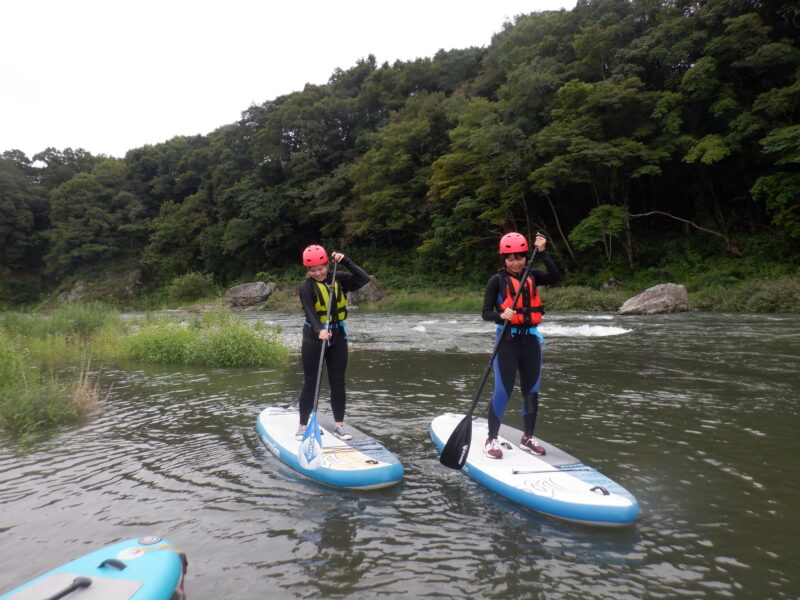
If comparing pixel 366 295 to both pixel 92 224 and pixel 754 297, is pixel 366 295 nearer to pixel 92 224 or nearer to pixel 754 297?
pixel 754 297

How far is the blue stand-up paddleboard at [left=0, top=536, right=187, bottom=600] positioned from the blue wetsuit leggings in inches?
110

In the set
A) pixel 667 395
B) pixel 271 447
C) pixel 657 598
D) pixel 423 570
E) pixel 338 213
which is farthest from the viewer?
pixel 338 213

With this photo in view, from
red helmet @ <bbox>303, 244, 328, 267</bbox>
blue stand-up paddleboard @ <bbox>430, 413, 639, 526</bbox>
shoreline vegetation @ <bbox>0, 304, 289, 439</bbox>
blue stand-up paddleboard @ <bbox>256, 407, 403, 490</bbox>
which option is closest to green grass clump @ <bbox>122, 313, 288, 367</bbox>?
shoreline vegetation @ <bbox>0, 304, 289, 439</bbox>

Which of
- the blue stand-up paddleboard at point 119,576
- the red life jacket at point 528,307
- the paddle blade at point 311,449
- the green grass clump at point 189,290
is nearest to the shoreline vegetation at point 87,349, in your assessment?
the paddle blade at point 311,449

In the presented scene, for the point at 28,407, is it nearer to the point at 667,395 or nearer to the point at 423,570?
the point at 423,570

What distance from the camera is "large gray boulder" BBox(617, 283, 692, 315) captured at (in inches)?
706

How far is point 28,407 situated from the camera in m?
5.83

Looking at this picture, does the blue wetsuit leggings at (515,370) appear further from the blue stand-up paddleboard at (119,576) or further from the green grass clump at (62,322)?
the green grass clump at (62,322)

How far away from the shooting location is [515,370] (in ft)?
14.8

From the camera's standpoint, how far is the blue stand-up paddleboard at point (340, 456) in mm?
3990

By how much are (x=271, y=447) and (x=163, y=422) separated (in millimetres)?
1943

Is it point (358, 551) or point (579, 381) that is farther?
point (579, 381)

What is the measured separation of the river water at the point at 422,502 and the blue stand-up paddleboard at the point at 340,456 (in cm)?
12

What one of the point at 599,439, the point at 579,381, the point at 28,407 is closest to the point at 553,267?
the point at 599,439
